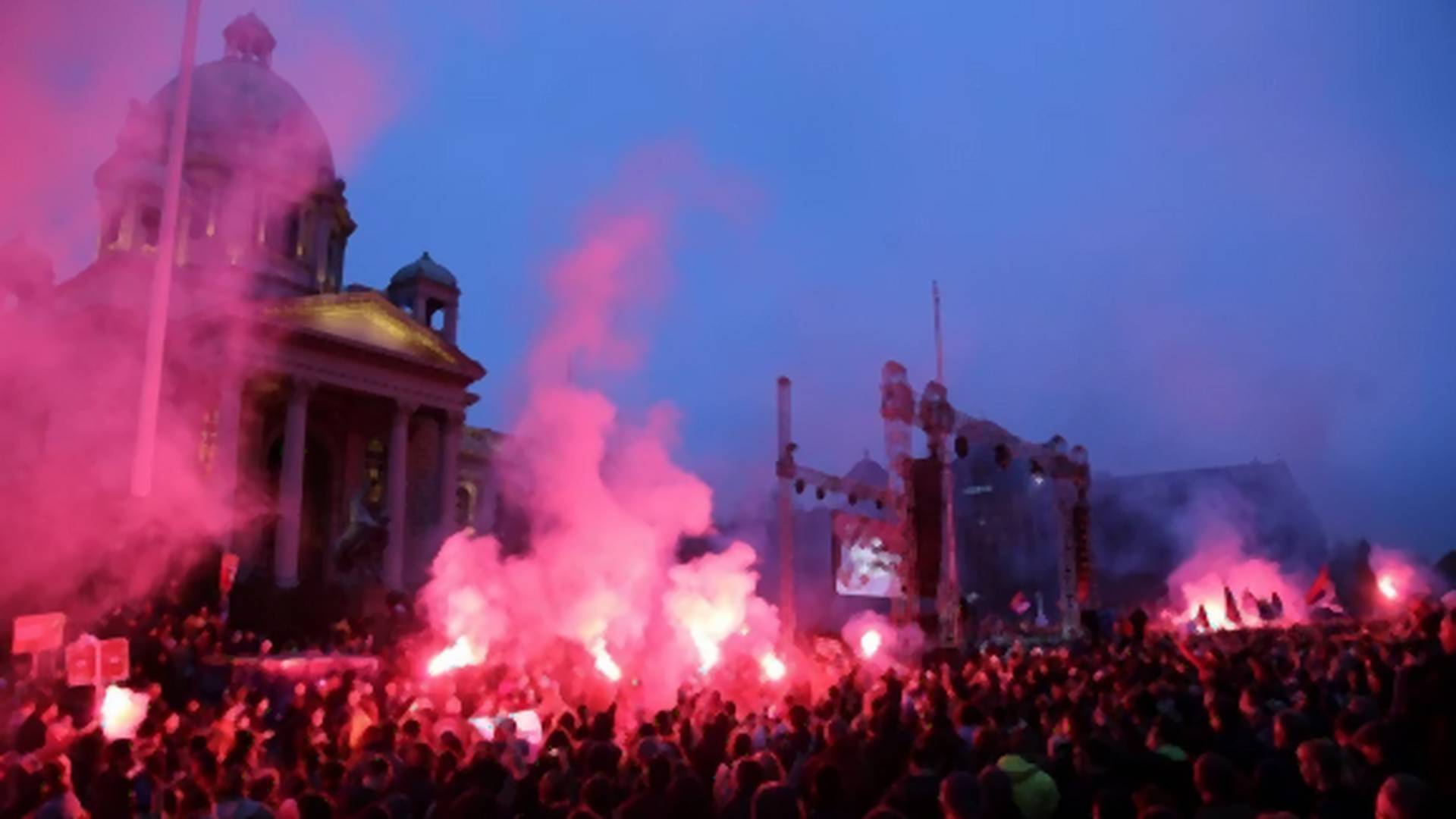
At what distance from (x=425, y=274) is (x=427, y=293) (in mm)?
857

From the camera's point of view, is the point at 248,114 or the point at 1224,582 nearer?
the point at 1224,582

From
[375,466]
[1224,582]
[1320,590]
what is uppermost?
[375,466]

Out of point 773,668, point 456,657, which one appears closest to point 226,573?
point 456,657

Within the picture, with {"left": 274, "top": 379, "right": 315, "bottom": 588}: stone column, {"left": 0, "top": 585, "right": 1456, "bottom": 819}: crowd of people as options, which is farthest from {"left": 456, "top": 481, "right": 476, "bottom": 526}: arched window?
{"left": 0, "top": 585, "right": 1456, "bottom": 819}: crowd of people

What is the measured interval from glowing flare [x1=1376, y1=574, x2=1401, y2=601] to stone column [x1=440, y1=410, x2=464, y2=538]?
3309 cm

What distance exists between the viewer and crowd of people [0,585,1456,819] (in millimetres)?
5441

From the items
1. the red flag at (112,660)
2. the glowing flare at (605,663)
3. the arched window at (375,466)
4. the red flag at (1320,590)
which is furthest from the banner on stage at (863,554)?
Answer: the red flag at (112,660)

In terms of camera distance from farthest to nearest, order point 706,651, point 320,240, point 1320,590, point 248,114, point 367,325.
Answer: point 320,240 < point 248,114 < point 367,325 < point 1320,590 < point 706,651

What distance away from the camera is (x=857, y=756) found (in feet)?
Result: 23.3

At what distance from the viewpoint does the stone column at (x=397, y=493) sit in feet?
126

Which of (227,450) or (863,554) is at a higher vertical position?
(227,450)

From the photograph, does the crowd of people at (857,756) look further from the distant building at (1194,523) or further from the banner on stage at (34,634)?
the distant building at (1194,523)

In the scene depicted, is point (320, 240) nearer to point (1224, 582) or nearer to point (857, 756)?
point (1224, 582)

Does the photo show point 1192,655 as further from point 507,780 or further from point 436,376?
point 436,376
